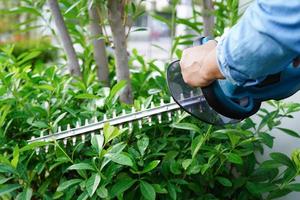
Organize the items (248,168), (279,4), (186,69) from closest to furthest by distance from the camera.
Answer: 1. (279,4)
2. (186,69)
3. (248,168)

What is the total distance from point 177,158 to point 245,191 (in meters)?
0.25

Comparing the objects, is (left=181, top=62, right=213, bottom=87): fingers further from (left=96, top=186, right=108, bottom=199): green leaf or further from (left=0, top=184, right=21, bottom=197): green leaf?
(left=0, top=184, right=21, bottom=197): green leaf

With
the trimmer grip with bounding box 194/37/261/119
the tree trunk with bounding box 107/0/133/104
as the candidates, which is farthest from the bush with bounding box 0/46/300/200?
the trimmer grip with bounding box 194/37/261/119

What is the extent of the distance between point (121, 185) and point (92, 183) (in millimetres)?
102

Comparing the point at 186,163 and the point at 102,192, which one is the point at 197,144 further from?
the point at 102,192

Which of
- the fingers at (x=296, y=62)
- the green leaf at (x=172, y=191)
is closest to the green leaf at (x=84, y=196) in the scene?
the green leaf at (x=172, y=191)

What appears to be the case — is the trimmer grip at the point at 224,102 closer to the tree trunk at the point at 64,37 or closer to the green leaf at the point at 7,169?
the green leaf at the point at 7,169

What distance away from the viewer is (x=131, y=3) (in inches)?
67.2

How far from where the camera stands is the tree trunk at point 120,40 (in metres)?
1.58

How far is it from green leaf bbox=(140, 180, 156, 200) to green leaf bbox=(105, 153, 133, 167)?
14cm

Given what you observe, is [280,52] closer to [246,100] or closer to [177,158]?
[246,100]

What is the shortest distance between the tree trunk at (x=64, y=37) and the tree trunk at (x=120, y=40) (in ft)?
0.99

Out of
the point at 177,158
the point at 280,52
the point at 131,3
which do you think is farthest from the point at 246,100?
the point at 131,3

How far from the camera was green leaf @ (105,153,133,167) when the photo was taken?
1.13 meters
